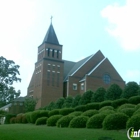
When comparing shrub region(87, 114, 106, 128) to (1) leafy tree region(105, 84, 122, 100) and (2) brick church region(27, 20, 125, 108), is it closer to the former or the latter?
(1) leafy tree region(105, 84, 122, 100)

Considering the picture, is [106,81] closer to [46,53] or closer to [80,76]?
[80,76]

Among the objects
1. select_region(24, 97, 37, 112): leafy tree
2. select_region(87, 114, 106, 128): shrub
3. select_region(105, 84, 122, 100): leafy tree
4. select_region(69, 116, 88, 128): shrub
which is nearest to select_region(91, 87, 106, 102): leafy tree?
select_region(105, 84, 122, 100): leafy tree

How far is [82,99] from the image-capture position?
1287 inches

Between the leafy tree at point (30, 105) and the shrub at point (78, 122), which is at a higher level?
the leafy tree at point (30, 105)

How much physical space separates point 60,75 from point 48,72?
2496 mm

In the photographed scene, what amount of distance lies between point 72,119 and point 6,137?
5969 millimetres

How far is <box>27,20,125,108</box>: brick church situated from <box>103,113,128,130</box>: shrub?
37048mm

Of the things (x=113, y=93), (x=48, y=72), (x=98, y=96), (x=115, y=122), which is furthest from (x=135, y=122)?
(x=48, y=72)

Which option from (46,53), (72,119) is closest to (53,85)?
(46,53)

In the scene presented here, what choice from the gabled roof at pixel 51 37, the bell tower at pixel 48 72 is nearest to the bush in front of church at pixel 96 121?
the bell tower at pixel 48 72

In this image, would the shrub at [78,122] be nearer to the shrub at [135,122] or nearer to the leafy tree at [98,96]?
the shrub at [135,122]

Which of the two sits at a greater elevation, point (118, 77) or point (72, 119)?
point (118, 77)

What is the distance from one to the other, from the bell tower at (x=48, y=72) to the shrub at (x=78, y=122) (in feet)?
111

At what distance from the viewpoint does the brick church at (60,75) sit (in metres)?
53.5
